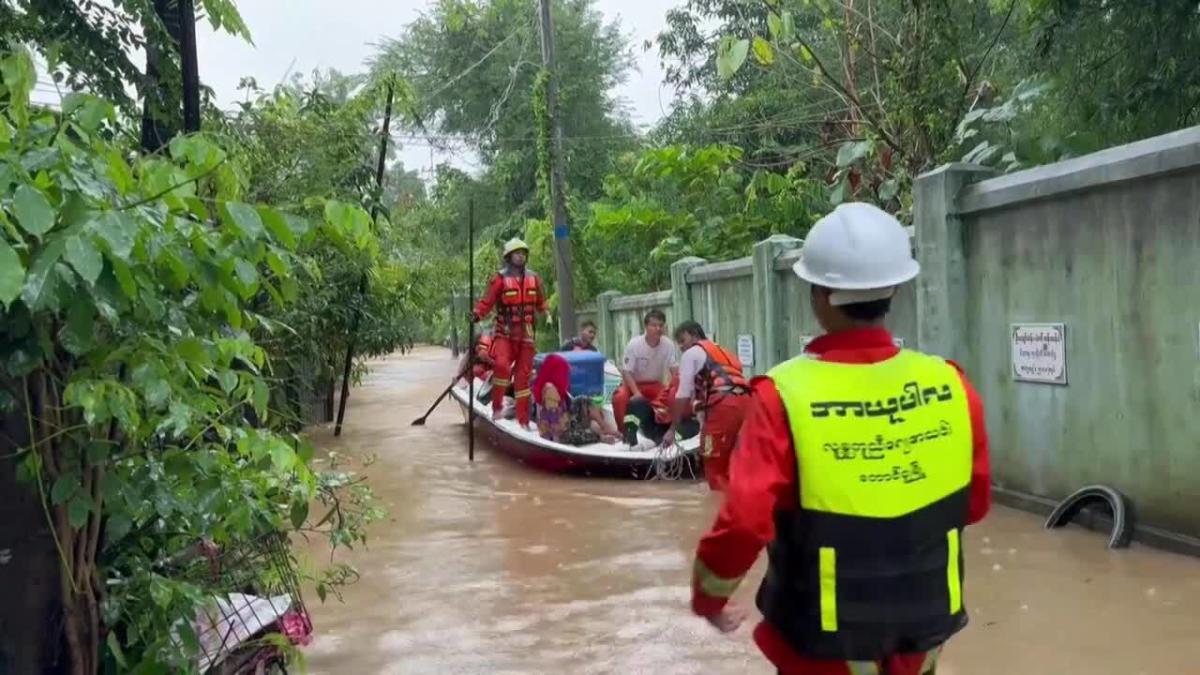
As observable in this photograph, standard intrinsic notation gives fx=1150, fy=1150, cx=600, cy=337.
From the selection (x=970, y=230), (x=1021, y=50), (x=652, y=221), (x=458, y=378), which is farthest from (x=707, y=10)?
(x=970, y=230)

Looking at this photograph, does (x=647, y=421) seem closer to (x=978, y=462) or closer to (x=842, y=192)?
(x=842, y=192)

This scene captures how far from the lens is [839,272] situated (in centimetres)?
232

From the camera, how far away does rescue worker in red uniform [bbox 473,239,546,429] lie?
479 inches

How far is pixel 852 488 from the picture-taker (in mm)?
2180

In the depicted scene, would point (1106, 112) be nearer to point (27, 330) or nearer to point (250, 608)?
point (250, 608)

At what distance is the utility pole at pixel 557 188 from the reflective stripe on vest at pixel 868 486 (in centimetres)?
1481

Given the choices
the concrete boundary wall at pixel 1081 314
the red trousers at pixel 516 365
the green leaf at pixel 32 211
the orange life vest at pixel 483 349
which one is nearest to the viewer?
the green leaf at pixel 32 211

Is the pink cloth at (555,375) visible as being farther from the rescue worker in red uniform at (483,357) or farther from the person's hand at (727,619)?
the person's hand at (727,619)

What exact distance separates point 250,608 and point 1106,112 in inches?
277

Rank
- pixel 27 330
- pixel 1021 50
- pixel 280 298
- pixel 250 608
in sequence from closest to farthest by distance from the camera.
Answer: pixel 27 330
pixel 280 298
pixel 250 608
pixel 1021 50

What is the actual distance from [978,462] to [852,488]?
1.32ft

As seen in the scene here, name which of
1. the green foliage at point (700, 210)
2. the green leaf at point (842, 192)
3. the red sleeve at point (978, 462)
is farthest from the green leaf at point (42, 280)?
the green foliage at point (700, 210)

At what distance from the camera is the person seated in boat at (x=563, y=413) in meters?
11.2

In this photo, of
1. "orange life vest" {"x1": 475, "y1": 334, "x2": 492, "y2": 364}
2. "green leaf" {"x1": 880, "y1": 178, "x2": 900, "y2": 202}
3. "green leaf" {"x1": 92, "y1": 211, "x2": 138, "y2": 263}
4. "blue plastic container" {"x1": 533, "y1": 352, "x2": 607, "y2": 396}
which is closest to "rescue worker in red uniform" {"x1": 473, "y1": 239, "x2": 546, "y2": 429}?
"blue plastic container" {"x1": 533, "y1": 352, "x2": 607, "y2": 396}
